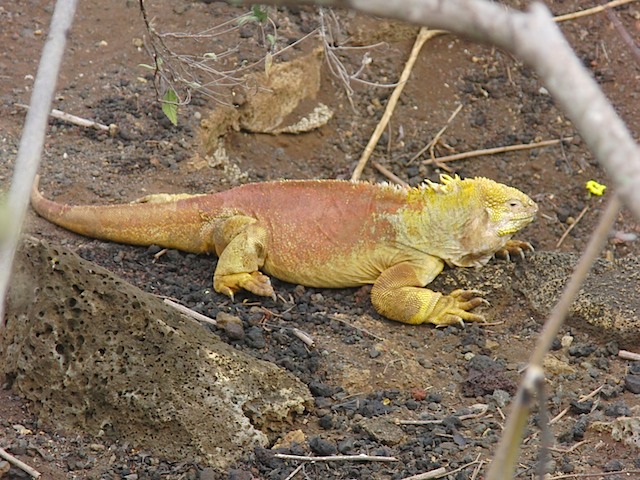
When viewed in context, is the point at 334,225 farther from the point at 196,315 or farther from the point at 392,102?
the point at 392,102

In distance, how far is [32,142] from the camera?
1.74 metres

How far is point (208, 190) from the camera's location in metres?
7.39

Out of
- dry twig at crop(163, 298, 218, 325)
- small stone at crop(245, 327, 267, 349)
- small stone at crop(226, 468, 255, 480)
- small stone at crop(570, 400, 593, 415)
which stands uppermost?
small stone at crop(570, 400, 593, 415)

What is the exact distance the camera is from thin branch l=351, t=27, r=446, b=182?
8352 millimetres

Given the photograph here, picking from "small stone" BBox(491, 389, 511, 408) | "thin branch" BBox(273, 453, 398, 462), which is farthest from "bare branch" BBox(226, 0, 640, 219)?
"small stone" BBox(491, 389, 511, 408)

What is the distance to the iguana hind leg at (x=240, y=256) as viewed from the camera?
617cm

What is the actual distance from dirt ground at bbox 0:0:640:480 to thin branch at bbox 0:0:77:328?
2.58 metres

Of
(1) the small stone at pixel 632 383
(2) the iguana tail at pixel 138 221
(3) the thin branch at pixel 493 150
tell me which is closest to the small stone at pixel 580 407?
(1) the small stone at pixel 632 383

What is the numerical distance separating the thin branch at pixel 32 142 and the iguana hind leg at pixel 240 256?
4168 mm

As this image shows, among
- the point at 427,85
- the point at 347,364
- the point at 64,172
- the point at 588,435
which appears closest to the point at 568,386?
the point at 588,435

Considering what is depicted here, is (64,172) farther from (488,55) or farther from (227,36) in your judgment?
(488,55)

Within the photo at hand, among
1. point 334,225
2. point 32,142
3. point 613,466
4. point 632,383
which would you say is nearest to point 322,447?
point 613,466

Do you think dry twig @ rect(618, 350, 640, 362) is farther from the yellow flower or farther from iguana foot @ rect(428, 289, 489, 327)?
the yellow flower

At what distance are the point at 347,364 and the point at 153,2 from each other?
4.85 metres
